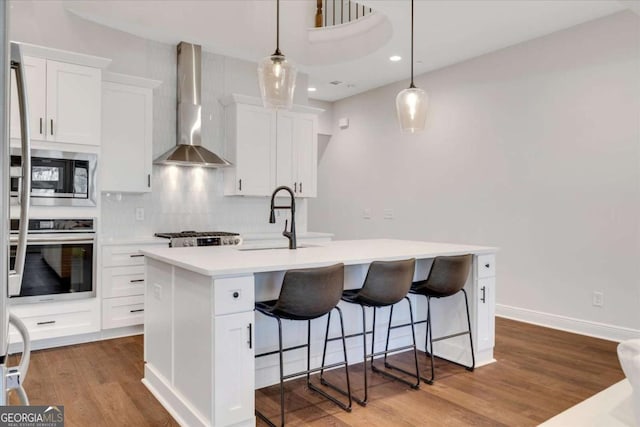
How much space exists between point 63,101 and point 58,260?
135 cm

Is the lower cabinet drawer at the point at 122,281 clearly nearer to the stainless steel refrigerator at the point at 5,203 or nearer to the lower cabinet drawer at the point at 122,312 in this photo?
the lower cabinet drawer at the point at 122,312

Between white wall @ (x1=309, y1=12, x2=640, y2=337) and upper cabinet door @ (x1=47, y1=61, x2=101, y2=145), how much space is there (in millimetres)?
3912

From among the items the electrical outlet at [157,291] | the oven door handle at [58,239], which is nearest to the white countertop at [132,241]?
the oven door handle at [58,239]

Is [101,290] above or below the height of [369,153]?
below

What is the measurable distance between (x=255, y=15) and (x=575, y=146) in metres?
3.73

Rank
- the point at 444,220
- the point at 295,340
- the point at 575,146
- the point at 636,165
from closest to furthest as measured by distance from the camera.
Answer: the point at 295,340, the point at 636,165, the point at 575,146, the point at 444,220

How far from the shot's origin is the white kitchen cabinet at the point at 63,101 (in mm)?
3646

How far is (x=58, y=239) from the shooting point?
3682 mm

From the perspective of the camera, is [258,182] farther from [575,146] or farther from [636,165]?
[636,165]

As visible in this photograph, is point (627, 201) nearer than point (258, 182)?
Yes

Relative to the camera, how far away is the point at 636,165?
391 centimetres

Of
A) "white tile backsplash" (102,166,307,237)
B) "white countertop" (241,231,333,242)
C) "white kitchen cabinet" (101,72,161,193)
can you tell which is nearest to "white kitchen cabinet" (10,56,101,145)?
"white kitchen cabinet" (101,72,161,193)

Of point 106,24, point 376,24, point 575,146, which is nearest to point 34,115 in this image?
point 106,24

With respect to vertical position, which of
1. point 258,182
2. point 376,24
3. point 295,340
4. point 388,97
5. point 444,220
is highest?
point 376,24
